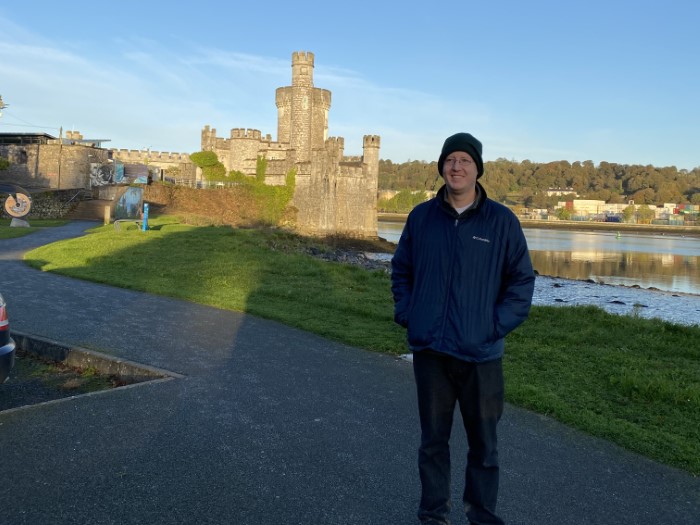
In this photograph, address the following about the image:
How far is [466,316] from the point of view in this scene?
11.7 feet

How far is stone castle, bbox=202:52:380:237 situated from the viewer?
173 ft

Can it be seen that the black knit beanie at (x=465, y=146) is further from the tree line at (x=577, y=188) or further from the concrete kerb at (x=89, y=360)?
the tree line at (x=577, y=188)

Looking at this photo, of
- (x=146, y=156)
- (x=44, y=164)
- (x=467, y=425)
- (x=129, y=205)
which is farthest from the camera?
(x=146, y=156)

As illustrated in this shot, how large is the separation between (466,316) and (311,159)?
166ft

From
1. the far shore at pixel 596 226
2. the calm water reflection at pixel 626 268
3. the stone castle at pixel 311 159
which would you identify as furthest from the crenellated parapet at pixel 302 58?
the far shore at pixel 596 226

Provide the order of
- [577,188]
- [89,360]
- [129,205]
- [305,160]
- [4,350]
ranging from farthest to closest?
[577,188] → [305,160] → [129,205] → [89,360] → [4,350]

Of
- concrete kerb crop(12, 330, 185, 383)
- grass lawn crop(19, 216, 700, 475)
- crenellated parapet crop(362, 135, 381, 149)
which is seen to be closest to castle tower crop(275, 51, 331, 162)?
crenellated parapet crop(362, 135, 381, 149)

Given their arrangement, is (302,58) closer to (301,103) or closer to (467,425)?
(301,103)

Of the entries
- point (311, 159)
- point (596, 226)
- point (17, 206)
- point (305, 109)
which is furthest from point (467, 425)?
point (596, 226)

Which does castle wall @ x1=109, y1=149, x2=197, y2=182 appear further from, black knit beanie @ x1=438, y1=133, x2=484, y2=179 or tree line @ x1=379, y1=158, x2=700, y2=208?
tree line @ x1=379, y1=158, x2=700, y2=208

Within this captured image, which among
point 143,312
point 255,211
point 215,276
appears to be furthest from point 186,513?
point 255,211

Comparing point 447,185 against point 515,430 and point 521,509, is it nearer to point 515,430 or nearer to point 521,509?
point 521,509

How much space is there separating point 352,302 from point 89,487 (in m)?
9.18

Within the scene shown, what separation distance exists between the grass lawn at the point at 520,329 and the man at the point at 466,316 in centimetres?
229
